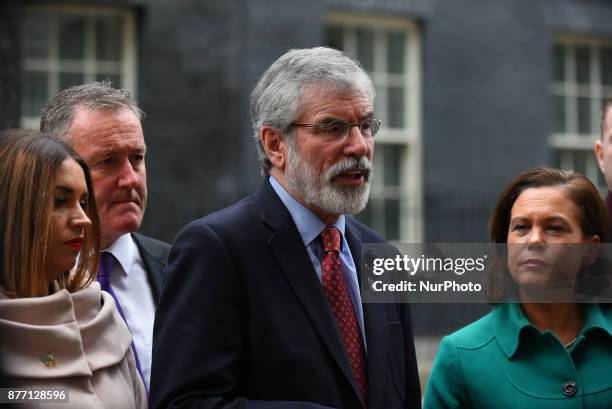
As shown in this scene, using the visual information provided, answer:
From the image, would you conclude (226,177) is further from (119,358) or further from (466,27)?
(119,358)

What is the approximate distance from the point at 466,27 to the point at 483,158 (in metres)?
1.61

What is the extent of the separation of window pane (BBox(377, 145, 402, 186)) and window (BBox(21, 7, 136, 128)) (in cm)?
318

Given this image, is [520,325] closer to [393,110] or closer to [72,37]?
[72,37]

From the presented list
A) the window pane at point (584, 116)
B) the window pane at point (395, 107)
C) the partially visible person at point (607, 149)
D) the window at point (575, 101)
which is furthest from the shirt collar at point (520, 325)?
the window pane at point (584, 116)

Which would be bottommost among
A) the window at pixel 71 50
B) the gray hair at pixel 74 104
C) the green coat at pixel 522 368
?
the green coat at pixel 522 368

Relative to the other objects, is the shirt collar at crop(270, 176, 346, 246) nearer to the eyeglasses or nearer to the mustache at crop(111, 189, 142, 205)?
the eyeglasses

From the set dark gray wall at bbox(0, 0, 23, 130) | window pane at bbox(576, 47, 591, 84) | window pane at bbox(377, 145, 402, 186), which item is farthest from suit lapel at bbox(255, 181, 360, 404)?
window pane at bbox(576, 47, 591, 84)

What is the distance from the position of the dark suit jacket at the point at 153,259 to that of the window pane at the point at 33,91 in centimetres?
732

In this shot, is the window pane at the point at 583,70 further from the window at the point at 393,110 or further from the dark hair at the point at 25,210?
the dark hair at the point at 25,210

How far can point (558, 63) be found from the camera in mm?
13305

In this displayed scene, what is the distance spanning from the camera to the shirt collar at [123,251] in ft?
13.0

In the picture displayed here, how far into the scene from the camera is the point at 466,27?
495 inches

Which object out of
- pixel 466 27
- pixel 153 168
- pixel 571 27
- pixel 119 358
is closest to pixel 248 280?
pixel 119 358

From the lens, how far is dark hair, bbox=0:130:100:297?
2.93 meters
